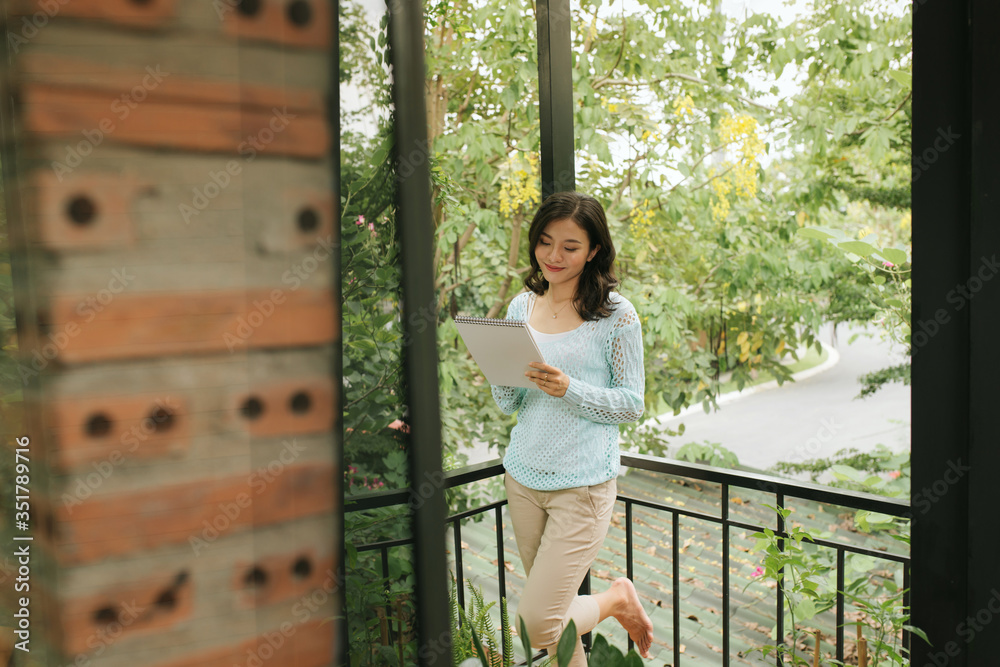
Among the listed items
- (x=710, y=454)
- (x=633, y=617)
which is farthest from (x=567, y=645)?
(x=710, y=454)

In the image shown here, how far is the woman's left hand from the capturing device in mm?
1486

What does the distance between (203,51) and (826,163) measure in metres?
3.37

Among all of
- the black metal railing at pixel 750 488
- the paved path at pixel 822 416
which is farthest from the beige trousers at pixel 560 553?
the paved path at pixel 822 416

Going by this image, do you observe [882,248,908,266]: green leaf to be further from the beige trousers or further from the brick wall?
the brick wall

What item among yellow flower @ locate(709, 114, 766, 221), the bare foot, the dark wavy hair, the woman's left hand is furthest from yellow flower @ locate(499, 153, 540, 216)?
the bare foot

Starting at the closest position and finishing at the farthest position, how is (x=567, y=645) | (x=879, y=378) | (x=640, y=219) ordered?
(x=567, y=645), (x=640, y=219), (x=879, y=378)

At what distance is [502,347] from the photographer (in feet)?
4.97

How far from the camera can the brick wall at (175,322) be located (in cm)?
33

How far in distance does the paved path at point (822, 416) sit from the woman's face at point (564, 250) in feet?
7.84

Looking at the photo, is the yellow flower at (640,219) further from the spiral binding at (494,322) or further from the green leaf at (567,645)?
the green leaf at (567,645)

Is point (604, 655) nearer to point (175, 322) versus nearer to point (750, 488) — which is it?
point (175, 322)

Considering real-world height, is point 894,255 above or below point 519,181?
below

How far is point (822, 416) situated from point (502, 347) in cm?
313

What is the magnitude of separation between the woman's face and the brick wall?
126cm
